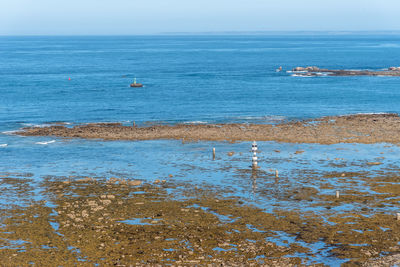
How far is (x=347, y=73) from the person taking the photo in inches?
5448

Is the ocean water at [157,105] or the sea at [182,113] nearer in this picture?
the sea at [182,113]

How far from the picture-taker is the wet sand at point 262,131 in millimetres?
59000

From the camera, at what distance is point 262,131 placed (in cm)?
6316

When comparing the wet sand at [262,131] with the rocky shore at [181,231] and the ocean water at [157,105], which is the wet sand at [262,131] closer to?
the ocean water at [157,105]

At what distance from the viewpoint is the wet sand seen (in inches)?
2323

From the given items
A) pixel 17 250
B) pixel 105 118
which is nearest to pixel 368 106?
pixel 105 118

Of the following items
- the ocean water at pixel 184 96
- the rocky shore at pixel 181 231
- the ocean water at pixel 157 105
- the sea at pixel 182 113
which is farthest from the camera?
the ocean water at pixel 184 96

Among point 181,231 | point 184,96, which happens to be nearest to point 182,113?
point 184,96

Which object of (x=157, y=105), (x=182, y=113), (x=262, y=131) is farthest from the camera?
(x=157, y=105)

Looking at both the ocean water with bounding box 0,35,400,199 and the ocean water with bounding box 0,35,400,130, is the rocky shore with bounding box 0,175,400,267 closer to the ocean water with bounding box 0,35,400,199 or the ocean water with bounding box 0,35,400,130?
the ocean water with bounding box 0,35,400,199

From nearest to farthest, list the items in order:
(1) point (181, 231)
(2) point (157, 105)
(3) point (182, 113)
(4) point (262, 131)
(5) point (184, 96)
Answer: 1. (1) point (181, 231)
2. (4) point (262, 131)
3. (3) point (182, 113)
4. (2) point (157, 105)
5. (5) point (184, 96)

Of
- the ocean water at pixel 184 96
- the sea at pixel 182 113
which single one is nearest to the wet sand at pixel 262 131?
the sea at pixel 182 113

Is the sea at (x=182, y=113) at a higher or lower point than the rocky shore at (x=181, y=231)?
lower

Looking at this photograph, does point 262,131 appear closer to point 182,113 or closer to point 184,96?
point 182,113
